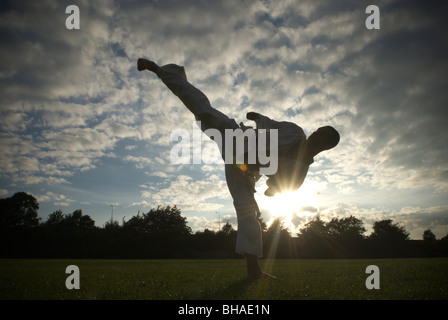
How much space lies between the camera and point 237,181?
13.0ft

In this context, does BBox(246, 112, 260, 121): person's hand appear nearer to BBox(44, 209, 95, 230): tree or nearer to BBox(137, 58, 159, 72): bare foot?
BBox(137, 58, 159, 72): bare foot

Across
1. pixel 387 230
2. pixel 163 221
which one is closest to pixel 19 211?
pixel 163 221

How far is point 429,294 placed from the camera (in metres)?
2.50

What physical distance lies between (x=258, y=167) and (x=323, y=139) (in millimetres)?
1065

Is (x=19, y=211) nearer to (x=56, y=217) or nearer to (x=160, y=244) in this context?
(x=56, y=217)

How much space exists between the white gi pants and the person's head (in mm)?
1074

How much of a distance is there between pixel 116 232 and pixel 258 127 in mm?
41470

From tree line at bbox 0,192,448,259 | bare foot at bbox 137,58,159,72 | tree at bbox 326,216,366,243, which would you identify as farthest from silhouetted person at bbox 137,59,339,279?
tree at bbox 326,216,366,243

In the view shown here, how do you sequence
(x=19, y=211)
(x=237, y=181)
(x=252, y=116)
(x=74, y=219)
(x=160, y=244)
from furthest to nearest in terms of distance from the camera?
(x=74, y=219) < (x=19, y=211) < (x=160, y=244) < (x=252, y=116) < (x=237, y=181)

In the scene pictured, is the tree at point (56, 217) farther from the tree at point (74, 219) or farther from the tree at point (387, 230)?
the tree at point (387, 230)

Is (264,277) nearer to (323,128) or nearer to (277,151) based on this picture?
(277,151)

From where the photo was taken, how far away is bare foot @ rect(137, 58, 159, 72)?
4992 millimetres
